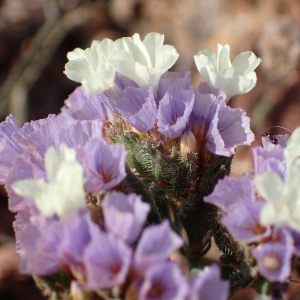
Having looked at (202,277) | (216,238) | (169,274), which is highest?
(169,274)

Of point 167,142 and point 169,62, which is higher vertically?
point 169,62

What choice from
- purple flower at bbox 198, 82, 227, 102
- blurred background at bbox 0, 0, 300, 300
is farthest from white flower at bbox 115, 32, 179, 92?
blurred background at bbox 0, 0, 300, 300

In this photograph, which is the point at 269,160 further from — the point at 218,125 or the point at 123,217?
the point at 123,217

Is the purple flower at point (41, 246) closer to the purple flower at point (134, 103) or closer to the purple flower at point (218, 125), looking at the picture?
the purple flower at point (134, 103)

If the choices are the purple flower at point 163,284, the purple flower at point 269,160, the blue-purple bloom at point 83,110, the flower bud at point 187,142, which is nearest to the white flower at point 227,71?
the flower bud at point 187,142

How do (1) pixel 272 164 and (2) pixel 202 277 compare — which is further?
(1) pixel 272 164

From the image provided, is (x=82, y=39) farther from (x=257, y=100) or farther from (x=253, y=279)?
(x=253, y=279)

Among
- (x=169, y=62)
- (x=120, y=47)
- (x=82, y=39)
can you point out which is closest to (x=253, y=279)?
(x=169, y=62)
